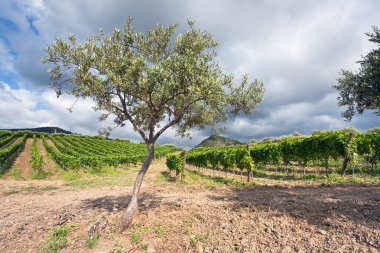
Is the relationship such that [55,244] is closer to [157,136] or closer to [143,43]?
[157,136]

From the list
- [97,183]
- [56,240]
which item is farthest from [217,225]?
[97,183]

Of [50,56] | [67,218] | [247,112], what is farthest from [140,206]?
[50,56]

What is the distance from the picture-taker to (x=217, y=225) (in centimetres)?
1148

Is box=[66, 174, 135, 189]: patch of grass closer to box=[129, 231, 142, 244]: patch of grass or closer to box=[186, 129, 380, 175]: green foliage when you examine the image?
box=[186, 129, 380, 175]: green foliage

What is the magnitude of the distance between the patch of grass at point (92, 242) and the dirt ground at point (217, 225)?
7.0 inches

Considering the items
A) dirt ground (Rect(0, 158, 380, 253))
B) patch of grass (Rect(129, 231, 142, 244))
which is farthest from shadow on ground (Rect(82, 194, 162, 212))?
patch of grass (Rect(129, 231, 142, 244))

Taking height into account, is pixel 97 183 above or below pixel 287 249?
above

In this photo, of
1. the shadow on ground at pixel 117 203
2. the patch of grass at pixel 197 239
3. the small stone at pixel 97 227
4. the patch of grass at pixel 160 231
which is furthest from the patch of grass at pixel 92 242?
the patch of grass at pixel 197 239

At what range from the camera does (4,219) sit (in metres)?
15.1

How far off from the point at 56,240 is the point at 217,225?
6783 mm

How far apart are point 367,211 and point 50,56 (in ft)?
47.3

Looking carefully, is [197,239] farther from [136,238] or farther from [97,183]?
[97,183]

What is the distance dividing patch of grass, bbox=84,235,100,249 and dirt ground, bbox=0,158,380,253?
18cm

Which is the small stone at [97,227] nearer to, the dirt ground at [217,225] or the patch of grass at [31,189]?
the dirt ground at [217,225]
